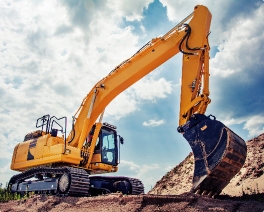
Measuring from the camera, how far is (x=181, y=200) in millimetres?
5297

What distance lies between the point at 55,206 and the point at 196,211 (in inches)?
146

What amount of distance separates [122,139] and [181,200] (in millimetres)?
5750

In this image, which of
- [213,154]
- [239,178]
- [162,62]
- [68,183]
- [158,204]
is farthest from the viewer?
[239,178]

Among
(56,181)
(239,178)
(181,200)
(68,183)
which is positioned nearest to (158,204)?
(181,200)

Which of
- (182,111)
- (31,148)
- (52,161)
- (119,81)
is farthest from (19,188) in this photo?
(182,111)

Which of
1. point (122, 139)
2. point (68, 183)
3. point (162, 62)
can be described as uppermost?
point (162, 62)

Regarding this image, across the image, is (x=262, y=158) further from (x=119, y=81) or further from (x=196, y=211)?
(x=196, y=211)

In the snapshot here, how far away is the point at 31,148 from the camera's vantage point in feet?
33.5

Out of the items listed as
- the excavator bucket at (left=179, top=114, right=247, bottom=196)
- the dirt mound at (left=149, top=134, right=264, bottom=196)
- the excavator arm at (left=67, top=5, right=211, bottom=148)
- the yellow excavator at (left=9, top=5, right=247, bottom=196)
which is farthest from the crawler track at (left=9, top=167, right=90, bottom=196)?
the dirt mound at (left=149, top=134, right=264, bottom=196)

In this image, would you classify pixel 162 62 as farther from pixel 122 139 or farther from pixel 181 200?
pixel 181 200

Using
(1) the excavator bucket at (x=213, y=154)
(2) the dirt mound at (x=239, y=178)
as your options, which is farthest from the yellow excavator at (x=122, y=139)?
(2) the dirt mound at (x=239, y=178)

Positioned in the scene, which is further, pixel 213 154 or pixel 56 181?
pixel 56 181

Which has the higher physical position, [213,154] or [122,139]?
[122,139]

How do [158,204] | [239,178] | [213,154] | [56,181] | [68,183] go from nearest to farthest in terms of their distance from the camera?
1. [158,204]
2. [213,154]
3. [68,183]
4. [56,181]
5. [239,178]
